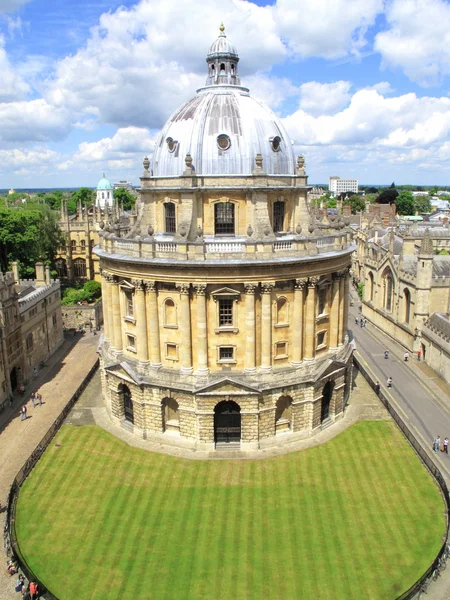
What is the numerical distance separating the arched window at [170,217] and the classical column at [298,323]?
10336mm

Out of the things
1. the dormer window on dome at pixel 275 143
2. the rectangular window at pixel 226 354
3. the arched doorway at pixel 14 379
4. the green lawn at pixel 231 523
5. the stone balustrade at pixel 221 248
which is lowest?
the green lawn at pixel 231 523

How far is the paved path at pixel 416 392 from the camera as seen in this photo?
34.6m

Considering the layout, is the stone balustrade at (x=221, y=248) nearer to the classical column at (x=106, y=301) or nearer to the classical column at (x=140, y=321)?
the classical column at (x=140, y=321)

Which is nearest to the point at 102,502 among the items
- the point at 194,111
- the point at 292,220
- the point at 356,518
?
the point at 356,518

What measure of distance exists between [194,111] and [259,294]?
49.5 feet

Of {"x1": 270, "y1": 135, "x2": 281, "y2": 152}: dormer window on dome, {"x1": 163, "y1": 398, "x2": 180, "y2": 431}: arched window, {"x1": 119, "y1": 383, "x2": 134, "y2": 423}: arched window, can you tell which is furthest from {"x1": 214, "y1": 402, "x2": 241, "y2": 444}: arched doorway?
{"x1": 270, "y1": 135, "x2": 281, "y2": 152}: dormer window on dome

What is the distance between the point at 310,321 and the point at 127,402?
1538 cm

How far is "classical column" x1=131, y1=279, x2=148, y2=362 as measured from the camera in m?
35.4

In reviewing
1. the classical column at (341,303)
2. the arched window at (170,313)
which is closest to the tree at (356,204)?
the classical column at (341,303)

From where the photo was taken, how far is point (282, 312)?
3556cm

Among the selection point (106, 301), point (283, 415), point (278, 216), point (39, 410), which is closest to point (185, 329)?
point (106, 301)

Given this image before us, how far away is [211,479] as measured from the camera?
105ft

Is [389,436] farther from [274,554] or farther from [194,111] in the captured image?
[194,111]

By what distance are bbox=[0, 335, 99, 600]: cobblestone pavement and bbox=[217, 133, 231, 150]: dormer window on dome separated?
2548 cm
